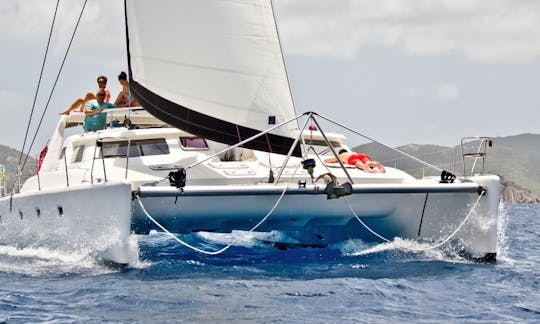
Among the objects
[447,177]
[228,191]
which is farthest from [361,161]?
[228,191]

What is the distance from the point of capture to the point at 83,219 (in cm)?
1021

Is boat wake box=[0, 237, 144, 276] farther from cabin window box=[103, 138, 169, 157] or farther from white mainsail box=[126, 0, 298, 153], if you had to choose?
white mainsail box=[126, 0, 298, 153]

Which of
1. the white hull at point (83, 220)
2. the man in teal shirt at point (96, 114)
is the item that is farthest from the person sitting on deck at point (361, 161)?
the white hull at point (83, 220)

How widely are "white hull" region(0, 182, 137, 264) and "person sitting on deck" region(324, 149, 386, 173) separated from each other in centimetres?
368

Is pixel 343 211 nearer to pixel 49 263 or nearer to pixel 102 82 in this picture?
pixel 49 263

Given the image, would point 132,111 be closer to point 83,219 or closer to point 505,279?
point 83,219

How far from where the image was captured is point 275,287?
8836 mm

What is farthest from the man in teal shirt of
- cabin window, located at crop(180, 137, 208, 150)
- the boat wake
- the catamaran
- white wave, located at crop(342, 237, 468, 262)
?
white wave, located at crop(342, 237, 468, 262)

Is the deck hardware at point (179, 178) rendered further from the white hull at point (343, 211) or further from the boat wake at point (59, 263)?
the boat wake at point (59, 263)

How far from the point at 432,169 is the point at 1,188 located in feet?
25.5

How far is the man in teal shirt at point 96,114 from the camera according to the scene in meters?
13.3

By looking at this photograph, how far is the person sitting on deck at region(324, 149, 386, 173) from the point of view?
40.1 ft

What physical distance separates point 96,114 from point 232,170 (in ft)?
9.42

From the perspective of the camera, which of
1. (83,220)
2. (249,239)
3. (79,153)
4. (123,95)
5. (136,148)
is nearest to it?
(83,220)
